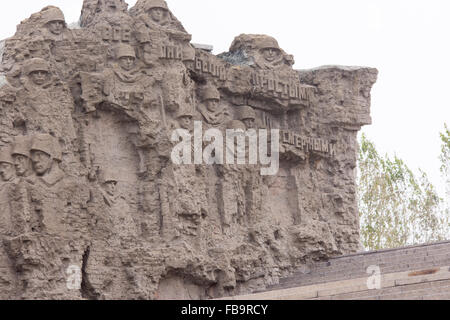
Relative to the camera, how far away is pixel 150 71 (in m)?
15.2

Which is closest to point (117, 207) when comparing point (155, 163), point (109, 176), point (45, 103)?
point (109, 176)

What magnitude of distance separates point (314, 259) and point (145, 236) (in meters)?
3.15

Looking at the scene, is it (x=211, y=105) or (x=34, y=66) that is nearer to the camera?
(x=34, y=66)

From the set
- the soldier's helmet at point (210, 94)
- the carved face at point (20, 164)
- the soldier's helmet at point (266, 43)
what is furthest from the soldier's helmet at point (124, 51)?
the soldier's helmet at point (266, 43)

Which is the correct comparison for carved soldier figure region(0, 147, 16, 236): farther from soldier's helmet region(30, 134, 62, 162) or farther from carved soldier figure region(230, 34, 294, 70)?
carved soldier figure region(230, 34, 294, 70)

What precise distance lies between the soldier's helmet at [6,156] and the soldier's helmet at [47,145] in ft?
0.91

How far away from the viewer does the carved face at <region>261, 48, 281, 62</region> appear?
17.1 metres

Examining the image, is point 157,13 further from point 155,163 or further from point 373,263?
point 373,263

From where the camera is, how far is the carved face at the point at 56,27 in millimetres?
14766

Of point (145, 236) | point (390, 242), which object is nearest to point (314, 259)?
point (145, 236)

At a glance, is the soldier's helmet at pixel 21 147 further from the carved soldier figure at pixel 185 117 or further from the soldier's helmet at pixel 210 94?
the soldier's helmet at pixel 210 94

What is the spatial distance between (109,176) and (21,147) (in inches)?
57.1

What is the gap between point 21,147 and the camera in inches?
543

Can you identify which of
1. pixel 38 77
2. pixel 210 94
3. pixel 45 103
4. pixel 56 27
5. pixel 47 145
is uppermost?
pixel 56 27
